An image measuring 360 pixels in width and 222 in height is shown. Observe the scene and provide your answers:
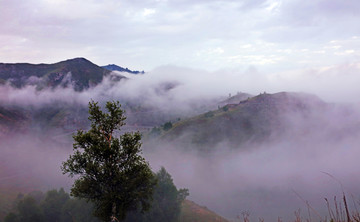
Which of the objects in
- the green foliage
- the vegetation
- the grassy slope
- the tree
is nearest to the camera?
the tree

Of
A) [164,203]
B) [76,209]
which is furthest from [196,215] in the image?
[76,209]

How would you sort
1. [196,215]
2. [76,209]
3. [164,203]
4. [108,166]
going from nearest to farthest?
[108,166]
[76,209]
[164,203]
[196,215]

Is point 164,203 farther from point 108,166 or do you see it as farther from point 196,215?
point 108,166

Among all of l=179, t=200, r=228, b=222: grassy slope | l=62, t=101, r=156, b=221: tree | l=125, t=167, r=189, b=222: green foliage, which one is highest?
l=62, t=101, r=156, b=221: tree

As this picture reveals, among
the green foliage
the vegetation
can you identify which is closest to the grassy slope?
the green foliage

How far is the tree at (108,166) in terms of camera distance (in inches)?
1007

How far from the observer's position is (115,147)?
2589cm

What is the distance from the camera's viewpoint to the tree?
2558 centimetres

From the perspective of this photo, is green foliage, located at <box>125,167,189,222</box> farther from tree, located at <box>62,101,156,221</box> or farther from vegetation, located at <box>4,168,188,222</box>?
tree, located at <box>62,101,156,221</box>

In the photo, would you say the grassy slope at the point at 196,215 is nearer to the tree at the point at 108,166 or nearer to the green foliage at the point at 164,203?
the green foliage at the point at 164,203

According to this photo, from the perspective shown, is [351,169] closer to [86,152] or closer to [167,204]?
[167,204]

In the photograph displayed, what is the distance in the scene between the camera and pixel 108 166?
25953 millimetres

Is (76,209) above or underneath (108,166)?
underneath

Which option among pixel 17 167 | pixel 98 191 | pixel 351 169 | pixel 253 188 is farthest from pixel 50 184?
pixel 351 169
